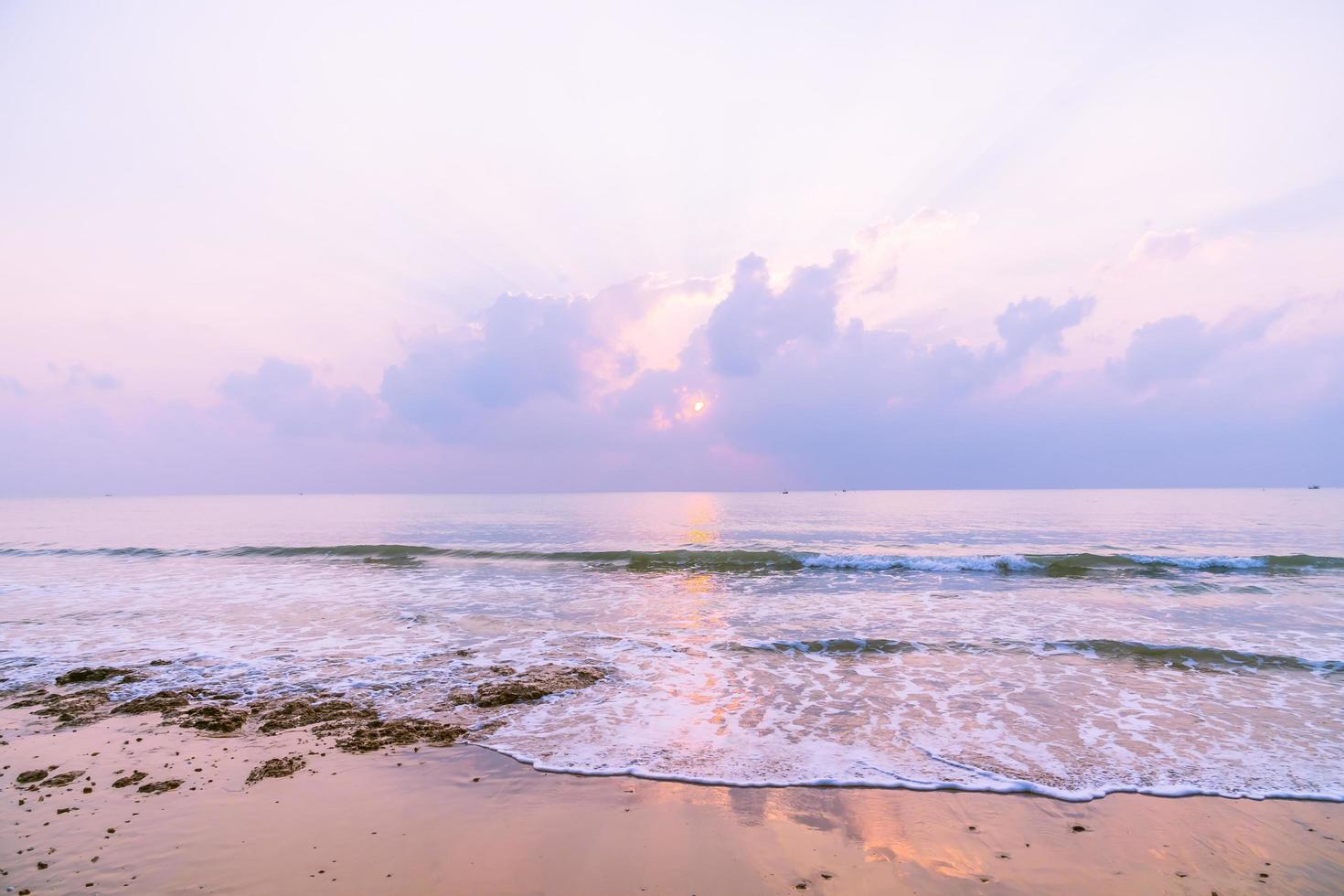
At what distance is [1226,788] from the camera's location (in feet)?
25.6

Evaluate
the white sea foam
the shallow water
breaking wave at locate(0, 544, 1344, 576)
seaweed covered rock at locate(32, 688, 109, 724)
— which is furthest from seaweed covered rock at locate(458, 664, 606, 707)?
the white sea foam

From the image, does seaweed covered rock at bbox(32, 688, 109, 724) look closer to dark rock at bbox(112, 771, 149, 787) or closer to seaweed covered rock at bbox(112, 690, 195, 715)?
seaweed covered rock at bbox(112, 690, 195, 715)

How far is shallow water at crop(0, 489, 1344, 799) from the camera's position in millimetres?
8781

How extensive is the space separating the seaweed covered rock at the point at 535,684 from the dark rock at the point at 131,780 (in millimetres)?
4525

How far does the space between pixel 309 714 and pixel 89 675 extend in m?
6.18

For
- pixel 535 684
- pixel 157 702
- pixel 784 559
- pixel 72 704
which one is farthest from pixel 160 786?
pixel 784 559

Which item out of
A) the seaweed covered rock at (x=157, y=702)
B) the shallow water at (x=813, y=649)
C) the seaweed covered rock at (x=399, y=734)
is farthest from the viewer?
the seaweed covered rock at (x=157, y=702)

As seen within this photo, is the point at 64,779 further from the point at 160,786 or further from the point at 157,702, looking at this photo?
the point at 157,702

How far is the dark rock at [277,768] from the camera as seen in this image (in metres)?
7.84

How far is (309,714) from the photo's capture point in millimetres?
10266

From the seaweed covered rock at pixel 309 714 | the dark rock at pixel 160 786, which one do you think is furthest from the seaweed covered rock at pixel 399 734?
the dark rock at pixel 160 786

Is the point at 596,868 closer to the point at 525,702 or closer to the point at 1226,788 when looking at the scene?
the point at 525,702

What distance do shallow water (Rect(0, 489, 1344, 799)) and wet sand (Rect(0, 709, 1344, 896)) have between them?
0.69 meters

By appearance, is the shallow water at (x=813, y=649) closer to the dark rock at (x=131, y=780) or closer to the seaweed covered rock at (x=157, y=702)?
the seaweed covered rock at (x=157, y=702)
